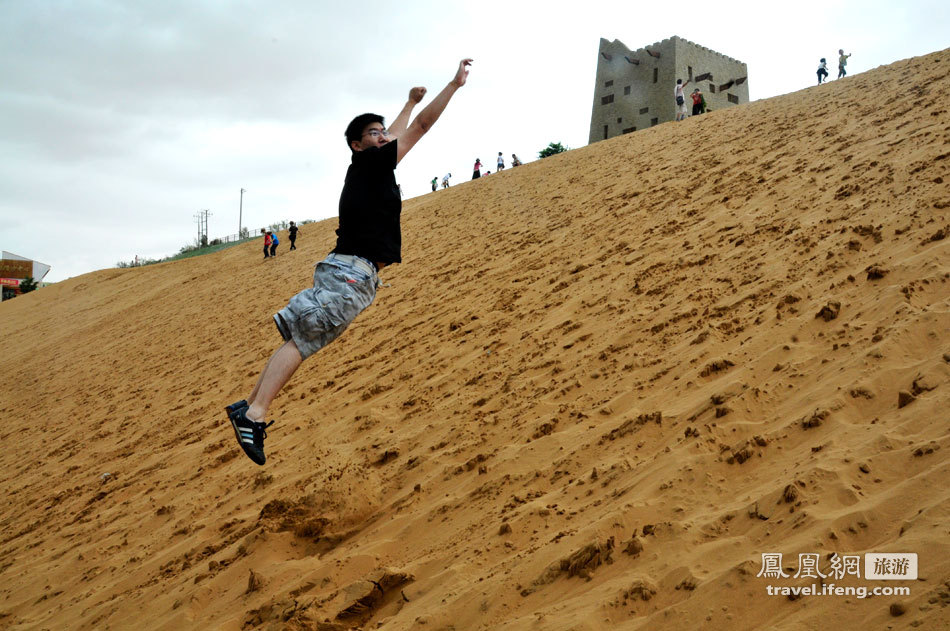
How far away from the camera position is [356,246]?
12.2 ft

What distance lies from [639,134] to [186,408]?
13002 mm

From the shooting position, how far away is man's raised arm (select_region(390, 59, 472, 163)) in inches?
145

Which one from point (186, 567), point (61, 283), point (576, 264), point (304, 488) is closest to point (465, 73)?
point (304, 488)

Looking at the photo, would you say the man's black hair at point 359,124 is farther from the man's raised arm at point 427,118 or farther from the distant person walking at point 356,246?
the man's raised arm at point 427,118

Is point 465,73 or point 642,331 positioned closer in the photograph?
point 465,73

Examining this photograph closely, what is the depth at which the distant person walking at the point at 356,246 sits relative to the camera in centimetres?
357

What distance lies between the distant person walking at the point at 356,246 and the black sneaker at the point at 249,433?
0.08 feet

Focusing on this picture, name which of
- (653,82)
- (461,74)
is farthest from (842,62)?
(461,74)

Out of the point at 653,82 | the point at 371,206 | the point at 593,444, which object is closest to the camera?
A: the point at 371,206

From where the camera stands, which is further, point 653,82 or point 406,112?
point 653,82

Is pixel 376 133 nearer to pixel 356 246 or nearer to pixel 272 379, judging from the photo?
pixel 356 246

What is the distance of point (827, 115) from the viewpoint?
10.2 meters

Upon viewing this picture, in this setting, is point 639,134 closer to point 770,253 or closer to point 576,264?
point 576,264

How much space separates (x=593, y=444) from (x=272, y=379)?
172 cm
